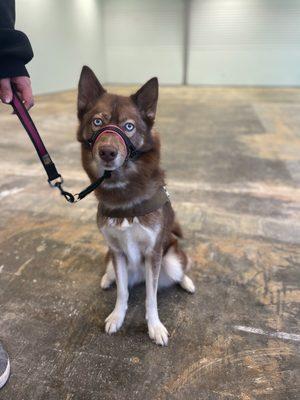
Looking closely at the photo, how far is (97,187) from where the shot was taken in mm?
1938

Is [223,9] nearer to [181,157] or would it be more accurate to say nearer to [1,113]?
[1,113]

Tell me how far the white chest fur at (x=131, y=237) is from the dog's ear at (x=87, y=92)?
0.65m

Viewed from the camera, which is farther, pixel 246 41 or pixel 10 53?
pixel 246 41

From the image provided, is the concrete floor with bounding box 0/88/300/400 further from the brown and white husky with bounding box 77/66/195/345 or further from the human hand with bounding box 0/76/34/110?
the human hand with bounding box 0/76/34/110

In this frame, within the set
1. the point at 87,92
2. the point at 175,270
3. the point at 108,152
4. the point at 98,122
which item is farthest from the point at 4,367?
the point at 87,92

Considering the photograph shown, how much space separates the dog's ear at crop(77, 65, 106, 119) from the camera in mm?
1826

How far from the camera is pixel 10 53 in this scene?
165 cm

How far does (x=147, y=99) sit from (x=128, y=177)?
448mm

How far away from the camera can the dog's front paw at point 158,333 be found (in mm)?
1990

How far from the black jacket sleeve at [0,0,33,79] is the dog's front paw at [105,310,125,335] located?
1.51 metres

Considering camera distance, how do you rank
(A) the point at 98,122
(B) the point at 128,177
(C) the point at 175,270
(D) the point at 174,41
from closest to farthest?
(A) the point at 98,122 < (B) the point at 128,177 < (C) the point at 175,270 < (D) the point at 174,41

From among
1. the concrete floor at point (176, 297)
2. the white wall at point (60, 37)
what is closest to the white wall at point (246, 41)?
the white wall at point (60, 37)

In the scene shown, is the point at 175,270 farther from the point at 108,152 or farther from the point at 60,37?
the point at 60,37

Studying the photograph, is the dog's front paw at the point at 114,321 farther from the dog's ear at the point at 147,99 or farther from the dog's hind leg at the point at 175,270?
the dog's ear at the point at 147,99
